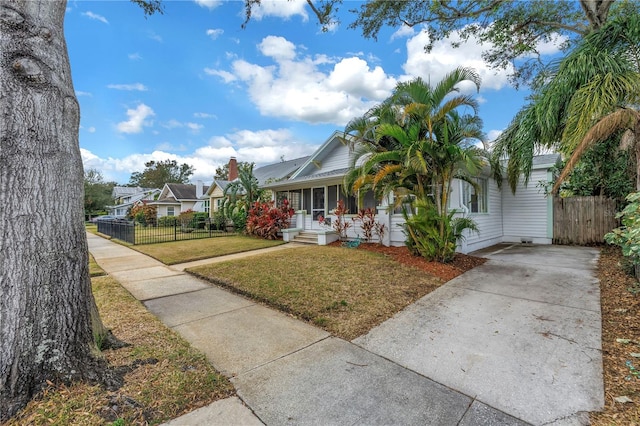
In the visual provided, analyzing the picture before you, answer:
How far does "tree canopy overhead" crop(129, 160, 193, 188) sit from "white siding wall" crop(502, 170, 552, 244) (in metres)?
63.4

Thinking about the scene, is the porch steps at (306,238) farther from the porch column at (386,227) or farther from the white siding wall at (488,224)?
the white siding wall at (488,224)

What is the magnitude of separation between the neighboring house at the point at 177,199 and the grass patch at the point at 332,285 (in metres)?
27.9

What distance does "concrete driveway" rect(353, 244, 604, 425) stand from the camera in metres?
2.51

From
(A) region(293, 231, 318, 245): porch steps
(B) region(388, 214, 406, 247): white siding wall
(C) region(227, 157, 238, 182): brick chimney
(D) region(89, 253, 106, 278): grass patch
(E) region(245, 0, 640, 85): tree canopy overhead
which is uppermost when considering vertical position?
(E) region(245, 0, 640, 85): tree canopy overhead

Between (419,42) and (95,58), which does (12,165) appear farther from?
(419,42)

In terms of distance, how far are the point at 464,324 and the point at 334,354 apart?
2005mm

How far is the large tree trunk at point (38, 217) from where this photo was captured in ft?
7.20

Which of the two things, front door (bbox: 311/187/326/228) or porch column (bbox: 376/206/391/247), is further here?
front door (bbox: 311/187/326/228)

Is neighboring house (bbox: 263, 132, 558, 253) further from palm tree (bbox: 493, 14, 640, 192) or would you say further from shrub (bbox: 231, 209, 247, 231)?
palm tree (bbox: 493, 14, 640, 192)

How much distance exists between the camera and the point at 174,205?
113 feet

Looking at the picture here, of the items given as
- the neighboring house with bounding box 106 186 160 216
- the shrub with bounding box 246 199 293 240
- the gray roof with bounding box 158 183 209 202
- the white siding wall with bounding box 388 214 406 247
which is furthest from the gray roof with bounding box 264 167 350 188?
the neighboring house with bounding box 106 186 160 216

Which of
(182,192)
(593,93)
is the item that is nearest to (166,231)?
(182,192)

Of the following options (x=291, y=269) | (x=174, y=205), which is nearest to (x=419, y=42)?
(x=291, y=269)

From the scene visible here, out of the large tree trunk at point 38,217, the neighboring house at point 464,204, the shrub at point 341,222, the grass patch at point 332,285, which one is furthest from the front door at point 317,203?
the large tree trunk at point 38,217
